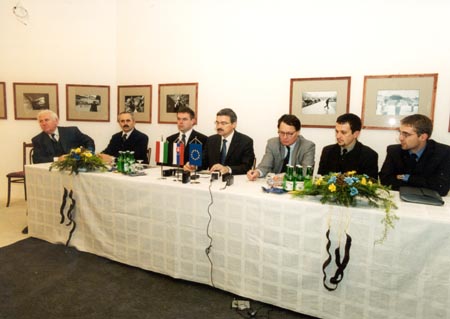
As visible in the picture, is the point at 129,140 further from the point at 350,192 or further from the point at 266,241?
the point at 350,192

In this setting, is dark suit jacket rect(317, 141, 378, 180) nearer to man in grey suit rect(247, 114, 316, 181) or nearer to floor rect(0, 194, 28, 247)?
man in grey suit rect(247, 114, 316, 181)

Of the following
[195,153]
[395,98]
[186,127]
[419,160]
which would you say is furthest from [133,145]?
[419,160]

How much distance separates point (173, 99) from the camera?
17.5 feet

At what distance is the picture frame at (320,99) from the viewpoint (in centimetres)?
412

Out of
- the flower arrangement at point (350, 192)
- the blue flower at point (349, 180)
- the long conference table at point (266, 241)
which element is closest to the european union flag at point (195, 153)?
the long conference table at point (266, 241)

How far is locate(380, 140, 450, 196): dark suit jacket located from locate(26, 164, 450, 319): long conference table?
0.64 meters

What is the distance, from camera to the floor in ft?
13.4

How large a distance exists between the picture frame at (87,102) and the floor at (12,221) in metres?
1.69

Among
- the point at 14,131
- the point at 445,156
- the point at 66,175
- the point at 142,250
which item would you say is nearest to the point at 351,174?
the point at 445,156

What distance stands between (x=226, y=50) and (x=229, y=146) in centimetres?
165

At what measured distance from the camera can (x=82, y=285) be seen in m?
2.94

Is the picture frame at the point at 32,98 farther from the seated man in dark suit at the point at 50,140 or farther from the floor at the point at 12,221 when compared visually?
the floor at the point at 12,221

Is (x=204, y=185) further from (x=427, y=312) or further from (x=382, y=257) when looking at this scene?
(x=427, y=312)

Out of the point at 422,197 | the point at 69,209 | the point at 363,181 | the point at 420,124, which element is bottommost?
the point at 69,209
